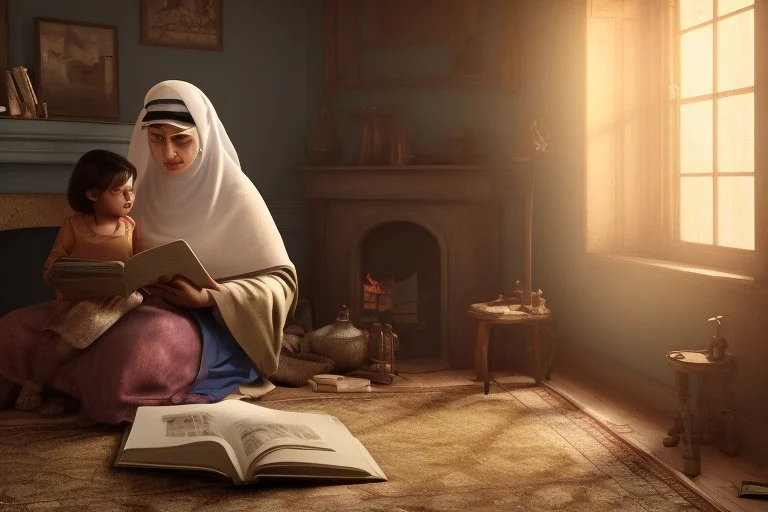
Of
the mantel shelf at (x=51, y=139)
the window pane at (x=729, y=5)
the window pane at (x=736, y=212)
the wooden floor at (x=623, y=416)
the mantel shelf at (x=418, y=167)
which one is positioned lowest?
the wooden floor at (x=623, y=416)

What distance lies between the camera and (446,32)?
5.12m

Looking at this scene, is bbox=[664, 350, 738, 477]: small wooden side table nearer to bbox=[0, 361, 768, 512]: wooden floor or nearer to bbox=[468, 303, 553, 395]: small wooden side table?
bbox=[0, 361, 768, 512]: wooden floor

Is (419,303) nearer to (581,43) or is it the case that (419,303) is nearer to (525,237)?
(525,237)

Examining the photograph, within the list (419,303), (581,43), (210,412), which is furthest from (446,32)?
(210,412)

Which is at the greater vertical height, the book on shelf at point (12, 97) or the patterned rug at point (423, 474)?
the book on shelf at point (12, 97)

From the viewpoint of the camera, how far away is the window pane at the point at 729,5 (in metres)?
3.63

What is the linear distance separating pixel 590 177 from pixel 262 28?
2.25 meters

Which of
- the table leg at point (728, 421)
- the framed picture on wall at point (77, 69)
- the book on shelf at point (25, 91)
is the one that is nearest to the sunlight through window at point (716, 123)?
the table leg at point (728, 421)

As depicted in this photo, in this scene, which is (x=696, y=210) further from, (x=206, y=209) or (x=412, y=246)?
(x=206, y=209)

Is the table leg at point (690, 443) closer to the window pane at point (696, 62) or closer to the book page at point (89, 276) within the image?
the window pane at point (696, 62)

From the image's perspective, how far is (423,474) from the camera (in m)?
A: 2.88

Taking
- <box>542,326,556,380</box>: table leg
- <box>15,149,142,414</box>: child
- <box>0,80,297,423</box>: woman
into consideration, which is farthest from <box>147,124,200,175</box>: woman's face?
<box>542,326,556,380</box>: table leg

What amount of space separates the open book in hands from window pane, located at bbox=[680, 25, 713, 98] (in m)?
2.33

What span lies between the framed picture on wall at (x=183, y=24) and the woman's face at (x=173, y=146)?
5.20 ft
